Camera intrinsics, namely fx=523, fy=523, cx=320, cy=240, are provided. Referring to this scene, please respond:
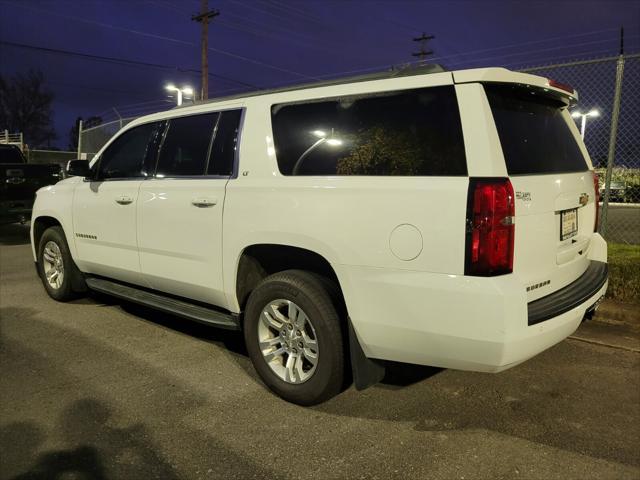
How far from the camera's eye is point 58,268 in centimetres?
560

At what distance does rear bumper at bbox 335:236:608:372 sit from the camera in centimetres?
254

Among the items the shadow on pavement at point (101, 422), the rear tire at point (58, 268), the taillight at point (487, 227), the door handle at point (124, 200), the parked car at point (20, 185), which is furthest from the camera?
the parked car at point (20, 185)

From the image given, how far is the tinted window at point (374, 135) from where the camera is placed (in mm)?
2729

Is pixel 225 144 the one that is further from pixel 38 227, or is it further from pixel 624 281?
pixel 624 281

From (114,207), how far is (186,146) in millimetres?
976

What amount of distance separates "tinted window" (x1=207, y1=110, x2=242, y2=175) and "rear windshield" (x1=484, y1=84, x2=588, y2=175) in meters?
1.77

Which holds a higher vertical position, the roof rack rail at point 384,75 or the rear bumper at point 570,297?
the roof rack rail at point 384,75

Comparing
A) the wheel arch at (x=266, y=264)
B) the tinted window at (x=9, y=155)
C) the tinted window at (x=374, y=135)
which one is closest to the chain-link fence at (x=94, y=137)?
the tinted window at (x=9, y=155)

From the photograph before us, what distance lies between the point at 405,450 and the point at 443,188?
4.64 feet

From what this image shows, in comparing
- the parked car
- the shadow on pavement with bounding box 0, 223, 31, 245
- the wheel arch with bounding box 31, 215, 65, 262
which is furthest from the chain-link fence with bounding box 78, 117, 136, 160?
the wheel arch with bounding box 31, 215, 65, 262

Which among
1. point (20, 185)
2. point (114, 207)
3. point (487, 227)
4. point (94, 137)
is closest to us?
point (487, 227)

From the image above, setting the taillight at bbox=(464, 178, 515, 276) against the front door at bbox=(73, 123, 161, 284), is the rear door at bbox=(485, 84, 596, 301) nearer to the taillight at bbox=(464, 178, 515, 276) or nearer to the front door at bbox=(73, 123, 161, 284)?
the taillight at bbox=(464, 178, 515, 276)

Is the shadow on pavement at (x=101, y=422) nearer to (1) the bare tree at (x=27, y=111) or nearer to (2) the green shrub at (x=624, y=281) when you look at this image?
(2) the green shrub at (x=624, y=281)

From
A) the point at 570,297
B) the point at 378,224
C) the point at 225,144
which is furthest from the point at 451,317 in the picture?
the point at 225,144
